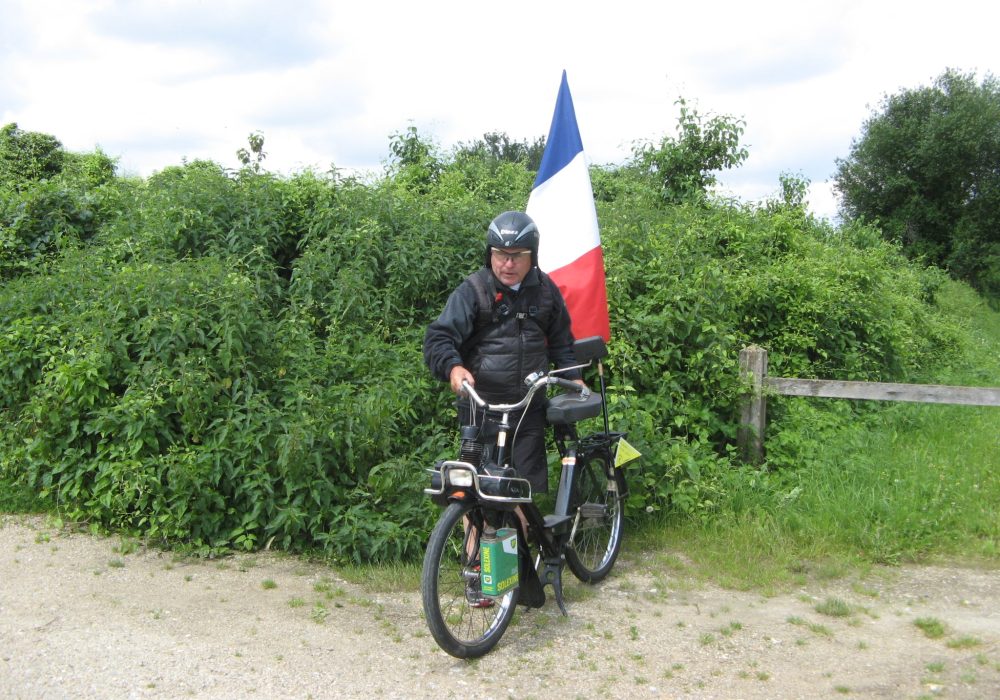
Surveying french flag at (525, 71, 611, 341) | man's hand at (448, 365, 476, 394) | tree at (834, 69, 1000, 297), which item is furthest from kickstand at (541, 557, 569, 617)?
tree at (834, 69, 1000, 297)

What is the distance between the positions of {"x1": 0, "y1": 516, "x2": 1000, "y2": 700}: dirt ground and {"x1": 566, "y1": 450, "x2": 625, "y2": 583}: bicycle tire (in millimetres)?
134

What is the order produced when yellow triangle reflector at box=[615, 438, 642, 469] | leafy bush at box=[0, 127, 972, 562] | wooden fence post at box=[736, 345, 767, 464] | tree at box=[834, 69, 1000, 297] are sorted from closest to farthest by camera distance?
1. yellow triangle reflector at box=[615, 438, 642, 469]
2. leafy bush at box=[0, 127, 972, 562]
3. wooden fence post at box=[736, 345, 767, 464]
4. tree at box=[834, 69, 1000, 297]

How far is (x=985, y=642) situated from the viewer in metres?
4.15

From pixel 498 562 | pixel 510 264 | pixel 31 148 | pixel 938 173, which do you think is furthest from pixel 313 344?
pixel 938 173

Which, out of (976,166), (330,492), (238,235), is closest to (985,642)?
(330,492)

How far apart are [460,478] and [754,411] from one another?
3618 mm

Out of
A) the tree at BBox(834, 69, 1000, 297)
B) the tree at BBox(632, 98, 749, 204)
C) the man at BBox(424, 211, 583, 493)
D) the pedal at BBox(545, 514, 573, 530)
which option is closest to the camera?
the man at BBox(424, 211, 583, 493)

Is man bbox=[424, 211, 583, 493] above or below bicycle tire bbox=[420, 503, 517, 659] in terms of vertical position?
above

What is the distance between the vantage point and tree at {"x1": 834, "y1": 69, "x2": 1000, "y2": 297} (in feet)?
104

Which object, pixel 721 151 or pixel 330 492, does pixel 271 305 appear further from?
pixel 721 151

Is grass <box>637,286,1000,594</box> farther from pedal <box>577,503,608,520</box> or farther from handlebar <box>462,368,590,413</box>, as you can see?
handlebar <box>462,368,590,413</box>

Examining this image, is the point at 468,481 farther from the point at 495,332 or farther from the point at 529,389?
the point at 495,332

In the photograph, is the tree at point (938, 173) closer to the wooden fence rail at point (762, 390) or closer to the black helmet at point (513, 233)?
the wooden fence rail at point (762, 390)

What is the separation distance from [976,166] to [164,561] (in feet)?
117
